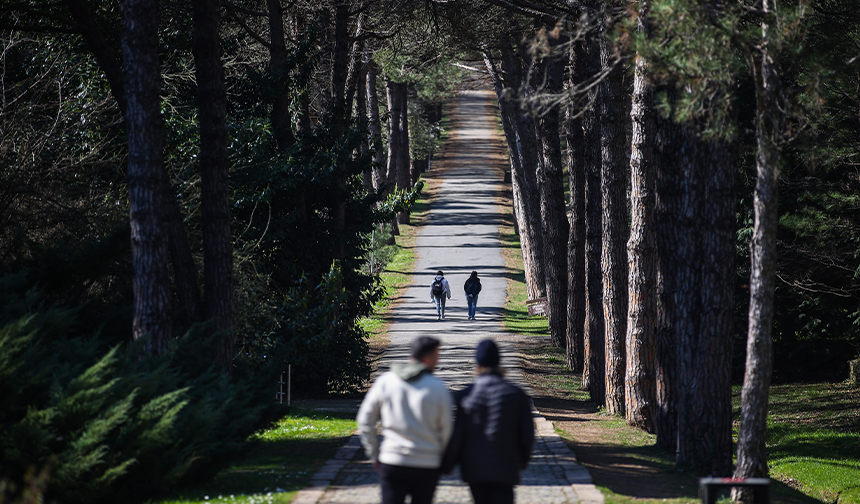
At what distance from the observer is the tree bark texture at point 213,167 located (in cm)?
1146

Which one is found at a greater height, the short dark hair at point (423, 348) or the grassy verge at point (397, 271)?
the short dark hair at point (423, 348)

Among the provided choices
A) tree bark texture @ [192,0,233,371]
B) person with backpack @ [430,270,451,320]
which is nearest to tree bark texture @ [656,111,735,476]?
tree bark texture @ [192,0,233,371]

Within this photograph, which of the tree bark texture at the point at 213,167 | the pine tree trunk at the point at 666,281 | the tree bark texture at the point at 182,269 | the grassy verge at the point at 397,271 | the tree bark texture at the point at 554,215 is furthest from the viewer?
the grassy verge at the point at 397,271

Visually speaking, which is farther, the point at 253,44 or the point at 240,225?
the point at 253,44

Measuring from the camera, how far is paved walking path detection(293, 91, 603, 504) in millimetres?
7949

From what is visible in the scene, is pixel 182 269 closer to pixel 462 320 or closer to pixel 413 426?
pixel 413 426

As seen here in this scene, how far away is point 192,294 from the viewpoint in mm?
11656

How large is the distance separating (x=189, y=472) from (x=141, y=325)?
2.62 meters

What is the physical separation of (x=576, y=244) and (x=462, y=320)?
9.39 m

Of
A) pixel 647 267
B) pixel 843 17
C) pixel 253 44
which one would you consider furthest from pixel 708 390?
pixel 253 44

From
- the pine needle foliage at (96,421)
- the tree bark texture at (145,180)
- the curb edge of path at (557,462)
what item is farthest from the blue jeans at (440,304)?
the pine needle foliage at (96,421)

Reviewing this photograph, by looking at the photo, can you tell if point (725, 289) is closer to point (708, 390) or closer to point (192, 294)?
point (708, 390)

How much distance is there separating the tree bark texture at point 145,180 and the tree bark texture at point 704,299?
19.4 ft

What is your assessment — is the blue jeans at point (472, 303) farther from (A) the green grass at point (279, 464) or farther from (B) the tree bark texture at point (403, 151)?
(A) the green grass at point (279, 464)
